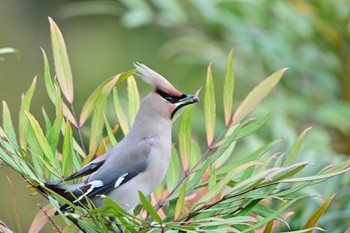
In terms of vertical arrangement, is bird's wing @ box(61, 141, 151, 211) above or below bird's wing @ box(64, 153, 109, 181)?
below

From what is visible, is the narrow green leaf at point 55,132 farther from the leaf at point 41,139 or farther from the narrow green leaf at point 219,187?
the narrow green leaf at point 219,187

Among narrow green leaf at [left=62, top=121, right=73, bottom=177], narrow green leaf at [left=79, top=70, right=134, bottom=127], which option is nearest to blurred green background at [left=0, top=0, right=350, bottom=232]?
narrow green leaf at [left=79, top=70, right=134, bottom=127]

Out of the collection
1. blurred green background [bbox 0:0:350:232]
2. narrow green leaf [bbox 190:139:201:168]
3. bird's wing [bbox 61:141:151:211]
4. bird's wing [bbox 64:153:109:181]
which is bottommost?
blurred green background [bbox 0:0:350:232]

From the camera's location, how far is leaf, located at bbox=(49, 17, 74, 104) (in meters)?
1.12

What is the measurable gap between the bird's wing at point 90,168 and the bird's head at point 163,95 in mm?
92

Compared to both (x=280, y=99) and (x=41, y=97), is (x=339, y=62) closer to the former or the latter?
(x=280, y=99)

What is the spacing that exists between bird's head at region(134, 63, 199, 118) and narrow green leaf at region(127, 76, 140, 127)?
0.07 ft

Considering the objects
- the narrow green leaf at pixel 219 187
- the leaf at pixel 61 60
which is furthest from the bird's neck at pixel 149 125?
the narrow green leaf at pixel 219 187

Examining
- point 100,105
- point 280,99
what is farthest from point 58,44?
point 280,99

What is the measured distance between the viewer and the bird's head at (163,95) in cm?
114

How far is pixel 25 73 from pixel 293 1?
7.89 ft

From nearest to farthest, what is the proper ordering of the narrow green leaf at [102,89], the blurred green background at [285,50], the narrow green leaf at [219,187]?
the narrow green leaf at [219,187] < the narrow green leaf at [102,89] < the blurred green background at [285,50]

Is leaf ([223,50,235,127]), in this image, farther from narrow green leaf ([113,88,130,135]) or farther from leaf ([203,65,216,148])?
narrow green leaf ([113,88,130,135])

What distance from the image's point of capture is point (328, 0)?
2.39 m
